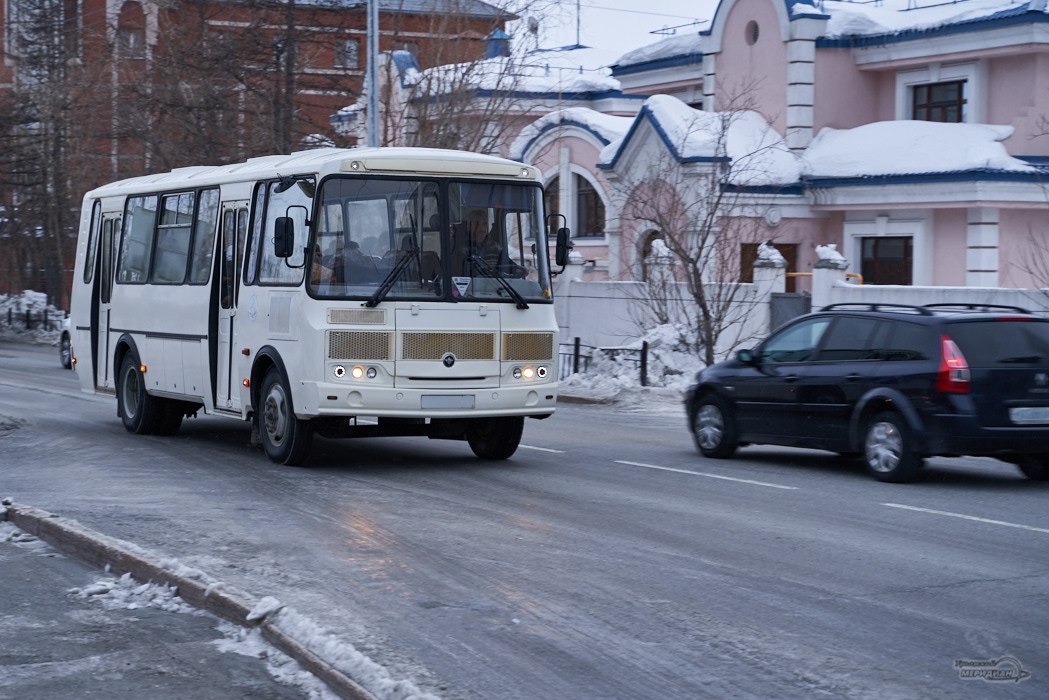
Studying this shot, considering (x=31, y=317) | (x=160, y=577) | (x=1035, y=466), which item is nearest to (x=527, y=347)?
(x=1035, y=466)

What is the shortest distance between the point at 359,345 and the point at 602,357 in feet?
48.2

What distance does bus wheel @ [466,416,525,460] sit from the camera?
15203mm

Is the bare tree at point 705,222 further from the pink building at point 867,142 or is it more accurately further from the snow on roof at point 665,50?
the snow on roof at point 665,50

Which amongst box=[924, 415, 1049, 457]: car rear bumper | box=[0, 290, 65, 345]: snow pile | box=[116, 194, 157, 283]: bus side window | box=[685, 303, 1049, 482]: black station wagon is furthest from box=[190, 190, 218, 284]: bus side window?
box=[0, 290, 65, 345]: snow pile

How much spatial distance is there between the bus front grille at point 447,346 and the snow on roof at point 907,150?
738 inches

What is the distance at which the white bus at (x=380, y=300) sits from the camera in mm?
13742

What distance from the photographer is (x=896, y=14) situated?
35.8 metres

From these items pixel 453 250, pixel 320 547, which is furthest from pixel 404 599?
pixel 453 250

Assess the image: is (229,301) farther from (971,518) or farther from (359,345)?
(971,518)

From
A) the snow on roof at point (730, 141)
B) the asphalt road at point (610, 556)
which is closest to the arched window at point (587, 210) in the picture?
the snow on roof at point (730, 141)

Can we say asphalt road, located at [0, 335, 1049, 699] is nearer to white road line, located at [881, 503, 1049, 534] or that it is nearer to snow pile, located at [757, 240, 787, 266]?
white road line, located at [881, 503, 1049, 534]

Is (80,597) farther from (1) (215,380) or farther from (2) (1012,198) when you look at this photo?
(2) (1012,198)

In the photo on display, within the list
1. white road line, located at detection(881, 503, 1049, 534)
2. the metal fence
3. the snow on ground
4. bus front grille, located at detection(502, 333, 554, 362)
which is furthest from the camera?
the metal fence

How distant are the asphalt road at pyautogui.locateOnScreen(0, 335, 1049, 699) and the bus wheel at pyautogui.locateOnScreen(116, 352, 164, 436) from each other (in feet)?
3.21
